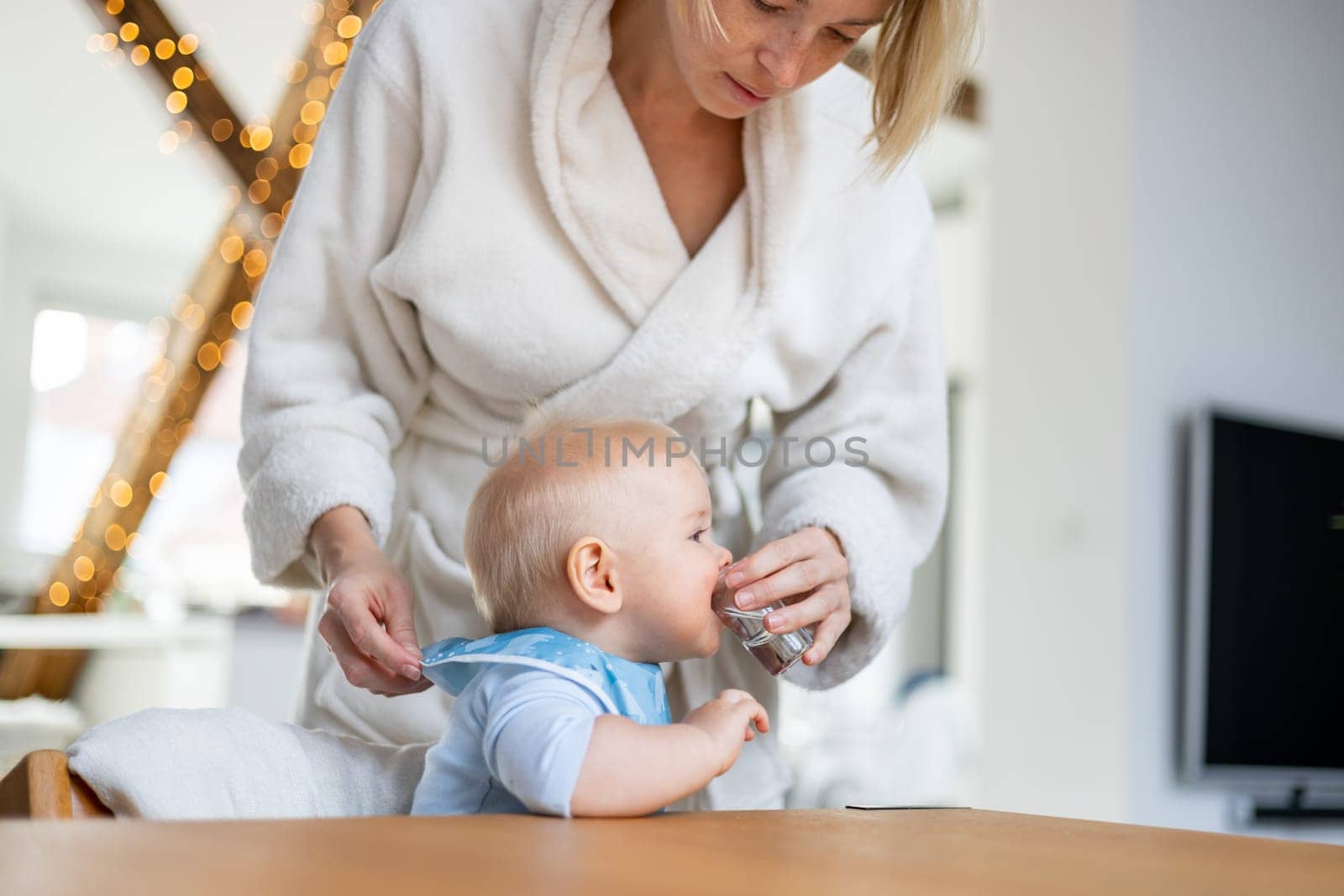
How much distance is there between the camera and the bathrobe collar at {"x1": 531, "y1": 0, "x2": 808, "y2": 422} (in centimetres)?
105

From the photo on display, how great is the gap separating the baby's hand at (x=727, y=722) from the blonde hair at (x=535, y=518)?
147mm

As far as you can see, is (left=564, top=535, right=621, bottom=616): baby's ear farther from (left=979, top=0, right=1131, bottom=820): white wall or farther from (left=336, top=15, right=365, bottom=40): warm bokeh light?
(left=336, top=15, right=365, bottom=40): warm bokeh light

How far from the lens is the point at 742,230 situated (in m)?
1.09

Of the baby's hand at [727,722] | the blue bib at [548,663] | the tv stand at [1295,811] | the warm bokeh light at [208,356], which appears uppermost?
the warm bokeh light at [208,356]

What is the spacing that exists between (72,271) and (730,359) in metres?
4.19

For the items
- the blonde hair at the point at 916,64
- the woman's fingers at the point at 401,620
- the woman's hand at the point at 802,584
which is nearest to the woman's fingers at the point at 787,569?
the woman's hand at the point at 802,584

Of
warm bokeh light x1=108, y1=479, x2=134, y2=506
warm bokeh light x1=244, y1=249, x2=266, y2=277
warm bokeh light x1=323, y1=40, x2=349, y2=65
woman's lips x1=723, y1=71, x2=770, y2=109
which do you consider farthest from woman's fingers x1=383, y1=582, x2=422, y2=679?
warm bokeh light x1=108, y1=479, x2=134, y2=506

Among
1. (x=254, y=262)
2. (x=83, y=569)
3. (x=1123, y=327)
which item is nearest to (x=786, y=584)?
(x=1123, y=327)

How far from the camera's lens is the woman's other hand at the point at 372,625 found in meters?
0.82

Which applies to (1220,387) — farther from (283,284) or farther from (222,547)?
(222,547)

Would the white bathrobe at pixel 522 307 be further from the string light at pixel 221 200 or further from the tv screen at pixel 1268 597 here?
the string light at pixel 221 200

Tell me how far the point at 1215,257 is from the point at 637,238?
95.2 inches

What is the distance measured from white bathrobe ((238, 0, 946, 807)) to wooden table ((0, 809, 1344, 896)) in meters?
0.39

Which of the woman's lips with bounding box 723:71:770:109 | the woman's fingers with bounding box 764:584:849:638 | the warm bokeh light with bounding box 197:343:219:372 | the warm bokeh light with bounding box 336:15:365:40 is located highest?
the warm bokeh light with bounding box 336:15:365:40
